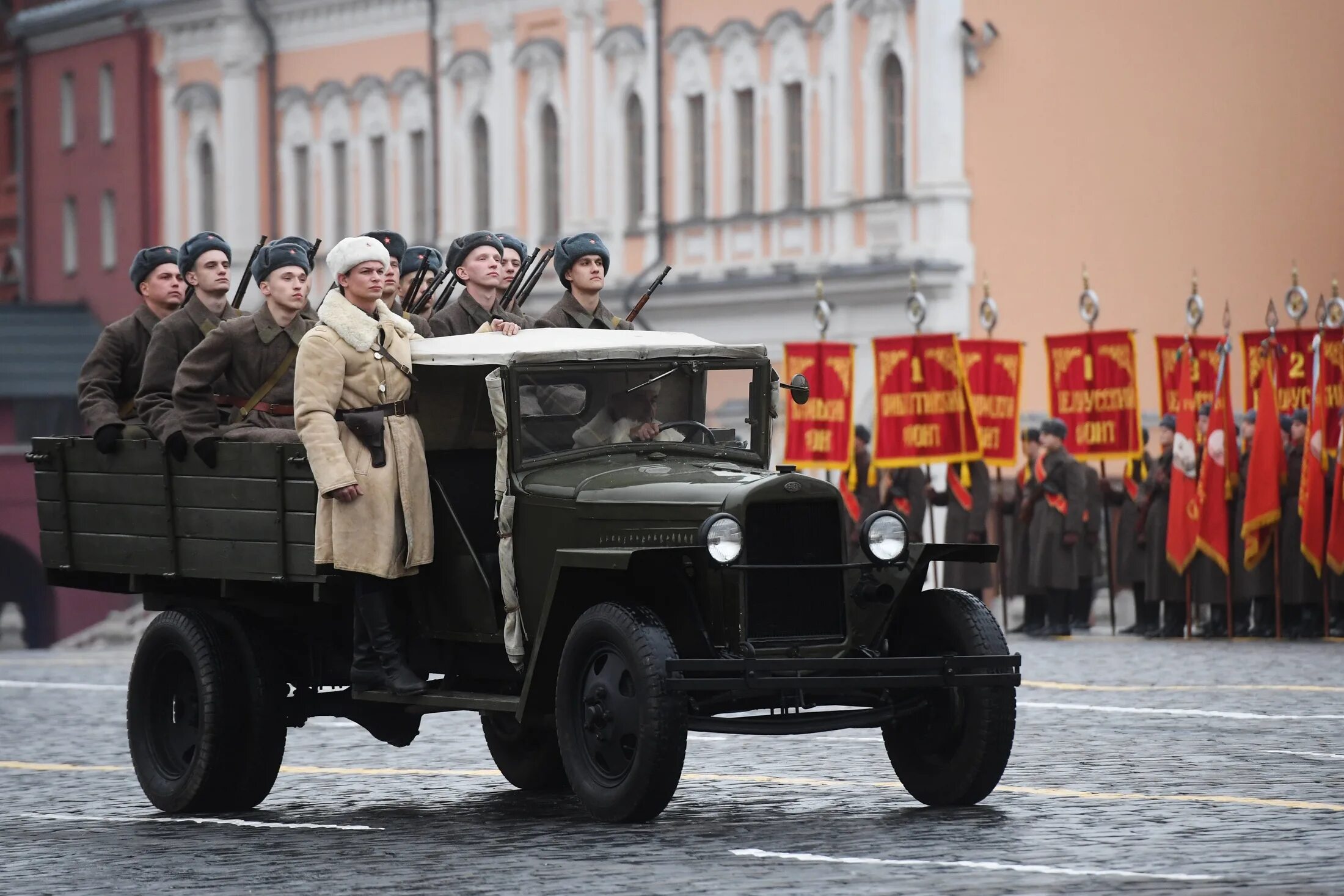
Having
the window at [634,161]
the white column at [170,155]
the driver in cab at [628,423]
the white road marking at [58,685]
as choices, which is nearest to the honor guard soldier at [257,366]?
the driver in cab at [628,423]

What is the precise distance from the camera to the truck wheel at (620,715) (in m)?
11.0

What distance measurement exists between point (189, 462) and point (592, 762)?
2.43 m

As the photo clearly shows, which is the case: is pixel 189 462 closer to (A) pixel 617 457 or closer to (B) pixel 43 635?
(A) pixel 617 457

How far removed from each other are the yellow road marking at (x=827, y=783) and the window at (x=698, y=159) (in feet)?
95.7

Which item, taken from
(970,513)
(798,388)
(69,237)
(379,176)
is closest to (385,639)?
(798,388)

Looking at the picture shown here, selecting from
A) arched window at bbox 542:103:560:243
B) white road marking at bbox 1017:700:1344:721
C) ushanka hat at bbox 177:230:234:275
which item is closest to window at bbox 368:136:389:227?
arched window at bbox 542:103:560:243

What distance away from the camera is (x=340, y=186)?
174ft

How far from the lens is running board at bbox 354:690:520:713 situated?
11820mm

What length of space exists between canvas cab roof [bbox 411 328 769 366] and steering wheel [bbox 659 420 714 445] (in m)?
0.26

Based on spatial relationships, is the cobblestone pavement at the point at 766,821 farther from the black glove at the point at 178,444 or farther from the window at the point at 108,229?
the window at the point at 108,229

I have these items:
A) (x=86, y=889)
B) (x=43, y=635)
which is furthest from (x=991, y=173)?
(x=86, y=889)

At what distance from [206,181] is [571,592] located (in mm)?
45125

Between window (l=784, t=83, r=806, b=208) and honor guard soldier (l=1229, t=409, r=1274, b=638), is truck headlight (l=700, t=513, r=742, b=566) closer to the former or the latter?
honor guard soldier (l=1229, t=409, r=1274, b=638)

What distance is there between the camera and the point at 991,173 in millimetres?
39281
